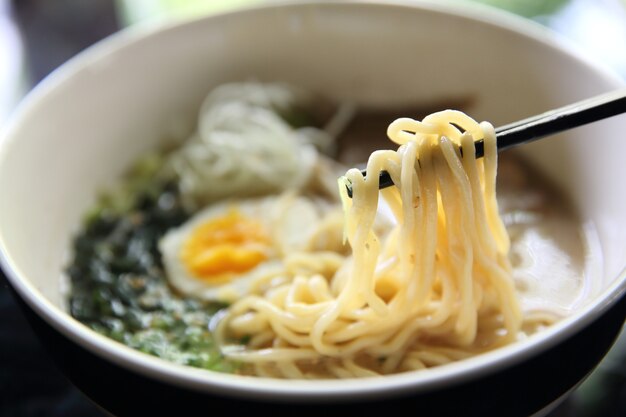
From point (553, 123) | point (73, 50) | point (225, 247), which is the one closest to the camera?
point (553, 123)

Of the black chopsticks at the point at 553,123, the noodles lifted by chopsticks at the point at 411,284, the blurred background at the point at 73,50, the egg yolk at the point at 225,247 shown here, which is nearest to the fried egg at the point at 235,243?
the egg yolk at the point at 225,247

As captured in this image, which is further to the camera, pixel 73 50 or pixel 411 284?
pixel 73 50

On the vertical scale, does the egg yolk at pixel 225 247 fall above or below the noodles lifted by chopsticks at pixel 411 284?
below

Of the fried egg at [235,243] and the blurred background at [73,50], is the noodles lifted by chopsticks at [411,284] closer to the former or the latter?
the fried egg at [235,243]

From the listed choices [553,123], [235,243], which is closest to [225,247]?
[235,243]

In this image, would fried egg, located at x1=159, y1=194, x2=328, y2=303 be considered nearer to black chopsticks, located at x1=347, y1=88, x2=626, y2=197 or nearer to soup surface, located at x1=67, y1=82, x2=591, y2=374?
soup surface, located at x1=67, y1=82, x2=591, y2=374

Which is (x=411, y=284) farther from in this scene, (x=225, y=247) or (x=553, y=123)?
(x=225, y=247)

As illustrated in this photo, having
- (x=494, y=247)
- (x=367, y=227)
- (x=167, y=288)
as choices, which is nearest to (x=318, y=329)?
(x=367, y=227)
